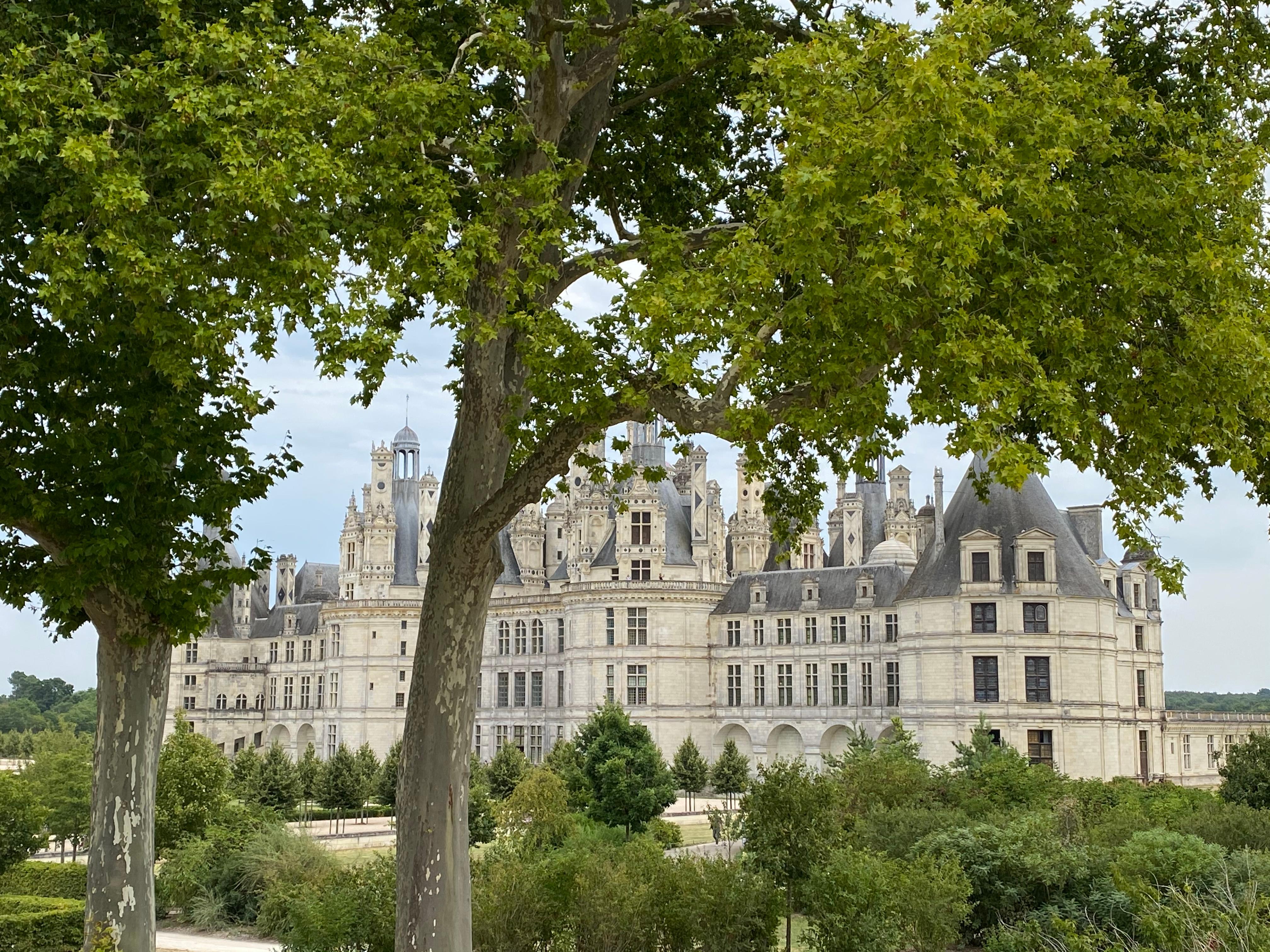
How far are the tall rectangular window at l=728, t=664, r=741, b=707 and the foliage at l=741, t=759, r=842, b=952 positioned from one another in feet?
117

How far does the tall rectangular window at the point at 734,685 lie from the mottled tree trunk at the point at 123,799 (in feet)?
133

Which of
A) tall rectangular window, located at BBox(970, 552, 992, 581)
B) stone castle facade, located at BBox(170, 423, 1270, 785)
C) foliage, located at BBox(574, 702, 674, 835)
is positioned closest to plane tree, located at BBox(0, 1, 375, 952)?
stone castle facade, located at BBox(170, 423, 1270, 785)

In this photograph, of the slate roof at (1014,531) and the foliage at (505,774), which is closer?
the slate roof at (1014,531)

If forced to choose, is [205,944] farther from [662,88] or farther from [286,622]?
[286,622]

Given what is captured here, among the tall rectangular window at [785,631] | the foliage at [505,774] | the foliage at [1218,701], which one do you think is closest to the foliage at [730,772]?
the tall rectangular window at [785,631]

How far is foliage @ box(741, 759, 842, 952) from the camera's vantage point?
53.5 ft

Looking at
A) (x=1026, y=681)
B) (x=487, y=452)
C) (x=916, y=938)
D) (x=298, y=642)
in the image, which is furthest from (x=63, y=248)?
(x=298, y=642)

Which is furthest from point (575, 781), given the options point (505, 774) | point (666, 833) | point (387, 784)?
point (387, 784)

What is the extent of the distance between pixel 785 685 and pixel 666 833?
61.5ft

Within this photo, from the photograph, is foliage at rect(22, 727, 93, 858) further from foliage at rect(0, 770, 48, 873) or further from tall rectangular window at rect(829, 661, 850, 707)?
tall rectangular window at rect(829, 661, 850, 707)

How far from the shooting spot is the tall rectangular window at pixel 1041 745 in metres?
41.8

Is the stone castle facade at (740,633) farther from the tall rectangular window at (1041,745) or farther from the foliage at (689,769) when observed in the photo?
the foliage at (689,769)

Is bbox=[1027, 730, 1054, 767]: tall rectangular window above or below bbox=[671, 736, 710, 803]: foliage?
above

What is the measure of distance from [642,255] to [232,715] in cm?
6293
